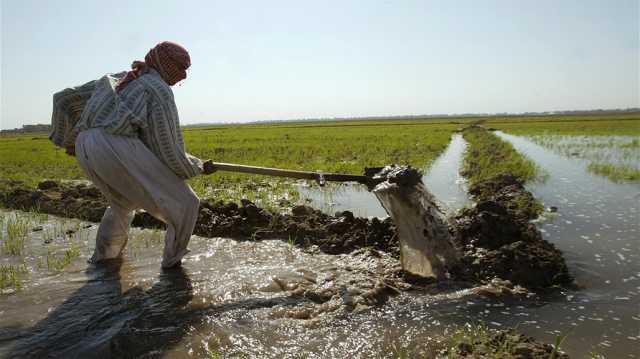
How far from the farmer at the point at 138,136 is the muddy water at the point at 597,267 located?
8.26ft

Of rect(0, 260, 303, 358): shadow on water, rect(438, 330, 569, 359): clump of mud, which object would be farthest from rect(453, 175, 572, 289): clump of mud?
rect(0, 260, 303, 358): shadow on water

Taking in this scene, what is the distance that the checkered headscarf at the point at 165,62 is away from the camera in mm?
3354

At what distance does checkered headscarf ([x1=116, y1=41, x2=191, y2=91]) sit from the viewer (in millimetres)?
3354

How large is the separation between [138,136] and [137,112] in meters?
0.24

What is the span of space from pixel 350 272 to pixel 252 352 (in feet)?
4.56

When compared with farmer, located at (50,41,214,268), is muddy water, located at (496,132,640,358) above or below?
below

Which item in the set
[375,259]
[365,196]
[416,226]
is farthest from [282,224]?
[365,196]

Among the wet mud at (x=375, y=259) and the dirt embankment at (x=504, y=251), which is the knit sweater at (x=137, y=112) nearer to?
the wet mud at (x=375, y=259)

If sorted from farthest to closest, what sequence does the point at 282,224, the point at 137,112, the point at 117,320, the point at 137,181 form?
the point at 282,224 → the point at 137,181 → the point at 137,112 → the point at 117,320

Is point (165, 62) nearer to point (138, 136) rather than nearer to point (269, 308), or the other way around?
point (138, 136)

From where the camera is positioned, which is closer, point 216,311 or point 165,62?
point 216,311

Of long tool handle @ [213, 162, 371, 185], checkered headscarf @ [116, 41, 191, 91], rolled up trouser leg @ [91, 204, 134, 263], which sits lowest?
rolled up trouser leg @ [91, 204, 134, 263]

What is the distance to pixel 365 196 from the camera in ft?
24.6

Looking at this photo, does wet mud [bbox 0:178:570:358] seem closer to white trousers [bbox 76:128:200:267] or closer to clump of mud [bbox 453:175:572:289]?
clump of mud [bbox 453:175:572:289]
